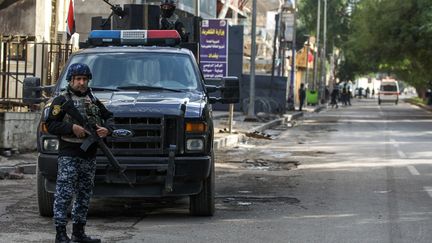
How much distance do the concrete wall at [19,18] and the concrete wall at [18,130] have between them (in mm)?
7288

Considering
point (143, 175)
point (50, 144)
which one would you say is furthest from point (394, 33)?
point (50, 144)

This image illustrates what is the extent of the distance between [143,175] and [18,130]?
23.0 feet

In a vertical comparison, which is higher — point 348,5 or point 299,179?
point 348,5

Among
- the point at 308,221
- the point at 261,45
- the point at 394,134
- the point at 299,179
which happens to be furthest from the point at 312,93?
the point at 308,221

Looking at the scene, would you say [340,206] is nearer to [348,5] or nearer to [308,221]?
[308,221]

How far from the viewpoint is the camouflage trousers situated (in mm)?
6914

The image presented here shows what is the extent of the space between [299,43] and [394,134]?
47652 mm

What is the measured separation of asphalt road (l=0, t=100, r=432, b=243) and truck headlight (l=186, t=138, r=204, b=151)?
88cm

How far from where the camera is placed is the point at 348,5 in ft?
283

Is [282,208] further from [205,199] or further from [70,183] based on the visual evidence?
[70,183]

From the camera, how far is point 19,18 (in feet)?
71.5

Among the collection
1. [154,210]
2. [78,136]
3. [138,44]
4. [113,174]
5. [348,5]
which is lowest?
[154,210]

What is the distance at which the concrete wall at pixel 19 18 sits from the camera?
70.7 feet

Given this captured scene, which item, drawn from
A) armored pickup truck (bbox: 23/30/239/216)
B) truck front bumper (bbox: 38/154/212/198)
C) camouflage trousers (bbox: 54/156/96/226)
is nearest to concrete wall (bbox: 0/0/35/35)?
armored pickup truck (bbox: 23/30/239/216)
